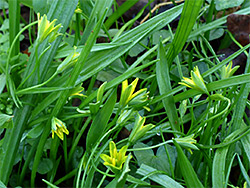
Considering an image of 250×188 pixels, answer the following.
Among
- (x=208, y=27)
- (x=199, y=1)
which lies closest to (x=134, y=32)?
(x=199, y=1)

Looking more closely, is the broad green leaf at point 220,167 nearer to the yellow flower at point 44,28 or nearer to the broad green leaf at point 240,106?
the broad green leaf at point 240,106

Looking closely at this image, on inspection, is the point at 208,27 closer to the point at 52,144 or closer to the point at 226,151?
the point at 226,151

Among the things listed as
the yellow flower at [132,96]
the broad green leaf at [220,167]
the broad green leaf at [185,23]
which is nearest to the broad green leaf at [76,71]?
the yellow flower at [132,96]

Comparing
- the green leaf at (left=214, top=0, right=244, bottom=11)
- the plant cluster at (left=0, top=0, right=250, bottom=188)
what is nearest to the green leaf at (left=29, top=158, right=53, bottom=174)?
the plant cluster at (left=0, top=0, right=250, bottom=188)

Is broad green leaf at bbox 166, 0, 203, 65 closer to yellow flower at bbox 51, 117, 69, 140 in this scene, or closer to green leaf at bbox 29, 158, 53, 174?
yellow flower at bbox 51, 117, 69, 140

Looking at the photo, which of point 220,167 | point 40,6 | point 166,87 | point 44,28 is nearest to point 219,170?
point 220,167

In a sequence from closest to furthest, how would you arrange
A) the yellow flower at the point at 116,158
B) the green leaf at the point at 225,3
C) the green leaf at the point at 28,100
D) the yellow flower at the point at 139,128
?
1. the yellow flower at the point at 116,158
2. the yellow flower at the point at 139,128
3. the green leaf at the point at 28,100
4. the green leaf at the point at 225,3
